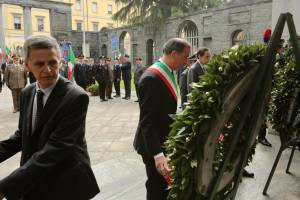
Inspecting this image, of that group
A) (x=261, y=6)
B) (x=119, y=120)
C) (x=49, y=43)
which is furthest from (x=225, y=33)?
(x=49, y=43)

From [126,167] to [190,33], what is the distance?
69.2 feet

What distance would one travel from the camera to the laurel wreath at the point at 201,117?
1491 millimetres

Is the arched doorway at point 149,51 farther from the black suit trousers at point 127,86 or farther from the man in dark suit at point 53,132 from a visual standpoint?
the man in dark suit at point 53,132

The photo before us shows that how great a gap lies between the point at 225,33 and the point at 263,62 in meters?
20.2

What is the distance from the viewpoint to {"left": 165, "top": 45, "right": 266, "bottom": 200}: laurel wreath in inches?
58.7

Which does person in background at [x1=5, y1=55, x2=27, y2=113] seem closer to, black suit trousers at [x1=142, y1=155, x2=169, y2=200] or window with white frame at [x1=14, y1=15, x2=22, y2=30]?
black suit trousers at [x1=142, y1=155, x2=169, y2=200]

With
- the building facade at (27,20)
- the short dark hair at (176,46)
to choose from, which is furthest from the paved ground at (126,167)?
the building facade at (27,20)

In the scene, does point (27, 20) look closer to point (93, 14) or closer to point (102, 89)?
point (102, 89)

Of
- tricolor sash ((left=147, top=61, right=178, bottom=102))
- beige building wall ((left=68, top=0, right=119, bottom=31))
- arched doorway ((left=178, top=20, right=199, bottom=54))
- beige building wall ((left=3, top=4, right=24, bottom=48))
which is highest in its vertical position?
beige building wall ((left=68, top=0, right=119, bottom=31))

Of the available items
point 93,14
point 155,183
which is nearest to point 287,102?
point 155,183

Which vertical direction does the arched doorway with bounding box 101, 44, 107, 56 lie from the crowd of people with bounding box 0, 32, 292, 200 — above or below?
above

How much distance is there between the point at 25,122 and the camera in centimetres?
193

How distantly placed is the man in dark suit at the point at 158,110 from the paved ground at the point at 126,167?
1.18 m

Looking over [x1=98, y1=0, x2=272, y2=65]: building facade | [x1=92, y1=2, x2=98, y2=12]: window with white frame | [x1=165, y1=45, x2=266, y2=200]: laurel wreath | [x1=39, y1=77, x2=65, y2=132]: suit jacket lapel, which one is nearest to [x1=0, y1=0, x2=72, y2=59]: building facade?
[x1=98, y1=0, x2=272, y2=65]: building facade
